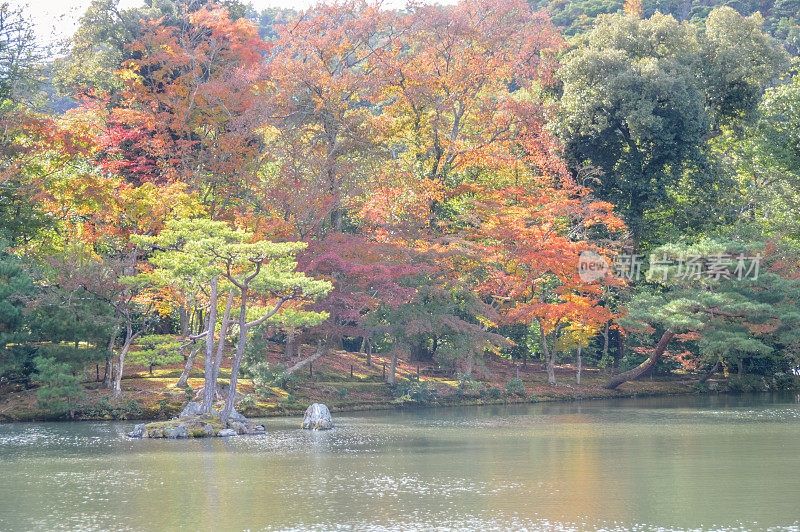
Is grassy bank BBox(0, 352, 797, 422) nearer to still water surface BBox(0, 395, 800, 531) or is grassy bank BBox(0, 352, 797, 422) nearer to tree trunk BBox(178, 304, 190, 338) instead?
tree trunk BBox(178, 304, 190, 338)

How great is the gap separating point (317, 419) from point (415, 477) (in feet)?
28.1

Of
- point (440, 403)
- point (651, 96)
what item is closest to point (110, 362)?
point (440, 403)

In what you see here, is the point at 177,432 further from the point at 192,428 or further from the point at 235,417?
the point at 235,417

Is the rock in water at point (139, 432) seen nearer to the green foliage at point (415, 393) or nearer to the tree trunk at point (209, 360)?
the tree trunk at point (209, 360)

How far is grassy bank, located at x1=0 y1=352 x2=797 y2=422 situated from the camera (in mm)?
25281

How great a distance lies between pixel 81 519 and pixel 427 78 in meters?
26.9

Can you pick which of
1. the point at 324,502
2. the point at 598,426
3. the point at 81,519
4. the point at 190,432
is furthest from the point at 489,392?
the point at 81,519

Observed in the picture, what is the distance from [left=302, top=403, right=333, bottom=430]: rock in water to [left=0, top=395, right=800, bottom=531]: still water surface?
441mm

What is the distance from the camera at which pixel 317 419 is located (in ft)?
76.5

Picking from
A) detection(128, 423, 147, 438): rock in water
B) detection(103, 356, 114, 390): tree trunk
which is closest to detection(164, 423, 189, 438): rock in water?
detection(128, 423, 147, 438): rock in water

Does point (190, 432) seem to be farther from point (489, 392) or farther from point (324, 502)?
point (489, 392)

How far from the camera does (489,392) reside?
3244cm

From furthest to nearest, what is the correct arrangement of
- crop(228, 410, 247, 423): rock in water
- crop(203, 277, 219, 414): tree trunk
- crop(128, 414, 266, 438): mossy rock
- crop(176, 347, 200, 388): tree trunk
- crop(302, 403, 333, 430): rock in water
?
crop(176, 347, 200, 388): tree trunk → crop(302, 403, 333, 430): rock in water → crop(228, 410, 247, 423): rock in water → crop(203, 277, 219, 414): tree trunk → crop(128, 414, 266, 438): mossy rock

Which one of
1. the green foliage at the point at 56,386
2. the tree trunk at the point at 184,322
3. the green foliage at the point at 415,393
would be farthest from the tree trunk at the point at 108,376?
the green foliage at the point at 415,393
